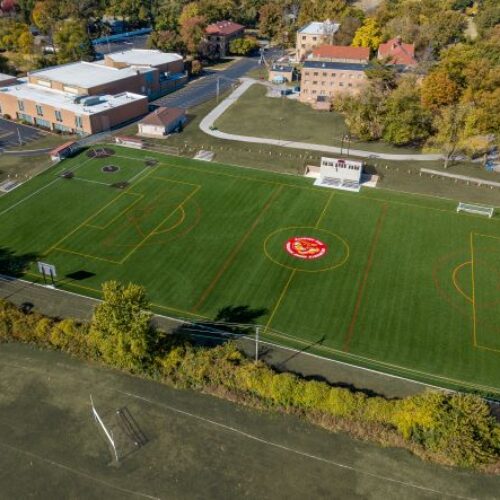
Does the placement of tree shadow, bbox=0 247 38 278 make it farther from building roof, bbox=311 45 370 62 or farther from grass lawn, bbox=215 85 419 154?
building roof, bbox=311 45 370 62

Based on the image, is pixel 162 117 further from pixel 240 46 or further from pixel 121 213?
pixel 240 46

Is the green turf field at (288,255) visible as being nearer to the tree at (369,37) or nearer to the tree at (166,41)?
the tree at (166,41)

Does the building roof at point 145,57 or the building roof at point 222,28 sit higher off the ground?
the building roof at point 222,28

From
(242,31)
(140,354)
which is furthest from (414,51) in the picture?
(140,354)

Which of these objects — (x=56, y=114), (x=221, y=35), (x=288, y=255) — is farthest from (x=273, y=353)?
(x=221, y=35)

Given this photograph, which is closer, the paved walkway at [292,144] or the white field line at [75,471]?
the white field line at [75,471]

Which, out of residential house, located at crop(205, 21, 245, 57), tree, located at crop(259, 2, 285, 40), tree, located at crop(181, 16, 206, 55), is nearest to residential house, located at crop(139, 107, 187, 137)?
tree, located at crop(181, 16, 206, 55)

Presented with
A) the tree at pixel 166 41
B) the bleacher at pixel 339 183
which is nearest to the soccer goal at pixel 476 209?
the bleacher at pixel 339 183

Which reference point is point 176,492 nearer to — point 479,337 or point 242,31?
point 479,337
